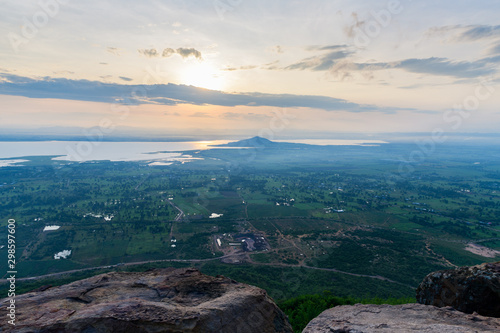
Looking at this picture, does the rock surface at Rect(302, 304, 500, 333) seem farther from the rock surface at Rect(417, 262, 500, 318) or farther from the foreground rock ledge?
the foreground rock ledge

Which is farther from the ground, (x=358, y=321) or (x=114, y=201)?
(x=358, y=321)

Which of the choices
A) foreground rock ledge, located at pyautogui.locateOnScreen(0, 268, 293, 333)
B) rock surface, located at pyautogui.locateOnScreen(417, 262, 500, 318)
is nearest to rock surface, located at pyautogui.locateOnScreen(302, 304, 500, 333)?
rock surface, located at pyautogui.locateOnScreen(417, 262, 500, 318)

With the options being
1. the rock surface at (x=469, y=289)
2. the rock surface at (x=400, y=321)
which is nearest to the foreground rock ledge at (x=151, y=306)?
the rock surface at (x=400, y=321)

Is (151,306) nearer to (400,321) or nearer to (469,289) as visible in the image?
(400,321)

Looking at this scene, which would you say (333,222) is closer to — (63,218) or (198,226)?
(198,226)

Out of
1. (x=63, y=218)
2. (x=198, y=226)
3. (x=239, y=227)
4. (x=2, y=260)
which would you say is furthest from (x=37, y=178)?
(x=239, y=227)
